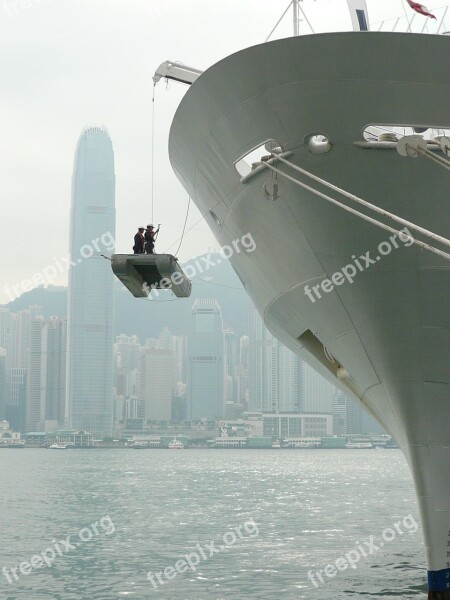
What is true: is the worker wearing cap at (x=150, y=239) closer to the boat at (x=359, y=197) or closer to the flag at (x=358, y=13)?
the boat at (x=359, y=197)

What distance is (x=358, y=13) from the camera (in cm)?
1608

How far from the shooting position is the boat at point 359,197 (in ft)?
36.3

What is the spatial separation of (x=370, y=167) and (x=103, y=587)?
11.2 m

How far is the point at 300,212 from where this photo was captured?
12.5 m

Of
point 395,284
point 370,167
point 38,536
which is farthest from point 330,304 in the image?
point 38,536

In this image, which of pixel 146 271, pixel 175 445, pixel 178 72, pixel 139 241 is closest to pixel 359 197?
pixel 146 271

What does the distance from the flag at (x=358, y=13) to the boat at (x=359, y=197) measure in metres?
3.53

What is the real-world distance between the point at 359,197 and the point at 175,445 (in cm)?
18851

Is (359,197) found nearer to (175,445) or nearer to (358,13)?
(358,13)

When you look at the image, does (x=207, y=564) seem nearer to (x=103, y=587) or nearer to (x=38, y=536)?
(x=103, y=587)

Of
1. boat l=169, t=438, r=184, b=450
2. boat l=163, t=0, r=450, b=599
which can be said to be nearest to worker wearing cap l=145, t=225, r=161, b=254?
boat l=163, t=0, r=450, b=599

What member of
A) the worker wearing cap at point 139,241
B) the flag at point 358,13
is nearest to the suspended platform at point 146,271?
the worker wearing cap at point 139,241

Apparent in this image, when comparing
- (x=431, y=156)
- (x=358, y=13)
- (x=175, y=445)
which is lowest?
(x=175, y=445)

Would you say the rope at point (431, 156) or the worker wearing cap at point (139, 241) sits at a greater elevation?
the rope at point (431, 156)
